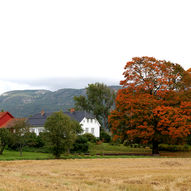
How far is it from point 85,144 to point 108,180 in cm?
2714

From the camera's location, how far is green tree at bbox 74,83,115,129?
82938 mm

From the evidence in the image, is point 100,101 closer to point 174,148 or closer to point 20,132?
point 174,148

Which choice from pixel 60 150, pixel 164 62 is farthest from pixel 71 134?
pixel 164 62

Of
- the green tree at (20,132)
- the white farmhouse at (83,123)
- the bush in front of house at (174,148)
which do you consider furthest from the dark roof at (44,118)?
the green tree at (20,132)

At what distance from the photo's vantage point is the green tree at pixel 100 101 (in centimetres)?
8294

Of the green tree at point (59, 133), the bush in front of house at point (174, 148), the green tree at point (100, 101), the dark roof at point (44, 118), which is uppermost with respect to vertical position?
the green tree at point (100, 101)

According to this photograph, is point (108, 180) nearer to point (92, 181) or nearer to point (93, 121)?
point (92, 181)

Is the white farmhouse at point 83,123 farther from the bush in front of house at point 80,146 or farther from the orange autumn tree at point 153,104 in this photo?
the orange autumn tree at point 153,104

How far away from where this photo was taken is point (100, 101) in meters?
83.9

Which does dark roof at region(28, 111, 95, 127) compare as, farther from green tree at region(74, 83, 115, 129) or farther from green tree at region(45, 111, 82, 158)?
green tree at region(45, 111, 82, 158)

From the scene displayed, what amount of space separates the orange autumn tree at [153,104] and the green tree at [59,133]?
8534mm

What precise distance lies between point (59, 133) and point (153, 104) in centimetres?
1311

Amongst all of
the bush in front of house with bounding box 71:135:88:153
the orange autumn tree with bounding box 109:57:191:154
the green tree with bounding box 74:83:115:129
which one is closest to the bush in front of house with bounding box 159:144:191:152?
the orange autumn tree with bounding box 109:57:191:154

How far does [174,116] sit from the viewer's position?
37438 millimetres
